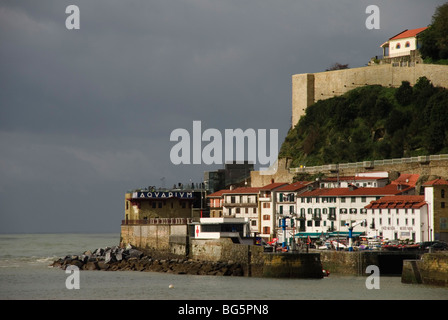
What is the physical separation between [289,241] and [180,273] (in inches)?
562

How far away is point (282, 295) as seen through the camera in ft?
239

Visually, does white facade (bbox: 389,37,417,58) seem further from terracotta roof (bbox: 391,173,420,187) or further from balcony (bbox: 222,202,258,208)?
balcony (bbox: 222,202,258,208)

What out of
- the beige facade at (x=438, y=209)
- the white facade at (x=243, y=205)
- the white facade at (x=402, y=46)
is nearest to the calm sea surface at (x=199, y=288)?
the beige facade at (x=438, y=209)

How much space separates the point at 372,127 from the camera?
13388cm

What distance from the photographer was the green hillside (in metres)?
124

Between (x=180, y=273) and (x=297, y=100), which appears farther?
(x=297, y=100)

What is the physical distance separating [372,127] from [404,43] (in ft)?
52.8

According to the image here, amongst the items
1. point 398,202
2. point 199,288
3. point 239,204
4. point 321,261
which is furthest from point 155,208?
point 199,288

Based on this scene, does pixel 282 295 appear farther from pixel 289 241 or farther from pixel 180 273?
pixel 289 241

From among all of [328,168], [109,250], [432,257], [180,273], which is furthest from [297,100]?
[432,257]

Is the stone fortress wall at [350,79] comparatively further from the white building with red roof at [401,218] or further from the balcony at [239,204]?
the white building with red roof at [401,218]

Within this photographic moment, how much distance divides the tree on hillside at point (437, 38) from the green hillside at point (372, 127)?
18.3ft

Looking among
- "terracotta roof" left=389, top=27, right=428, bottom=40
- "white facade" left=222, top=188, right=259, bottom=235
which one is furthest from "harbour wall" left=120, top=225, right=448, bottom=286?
"terracotta roof" left=389, top=27, right=428, bottom=40

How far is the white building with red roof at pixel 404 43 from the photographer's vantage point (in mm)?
141425
